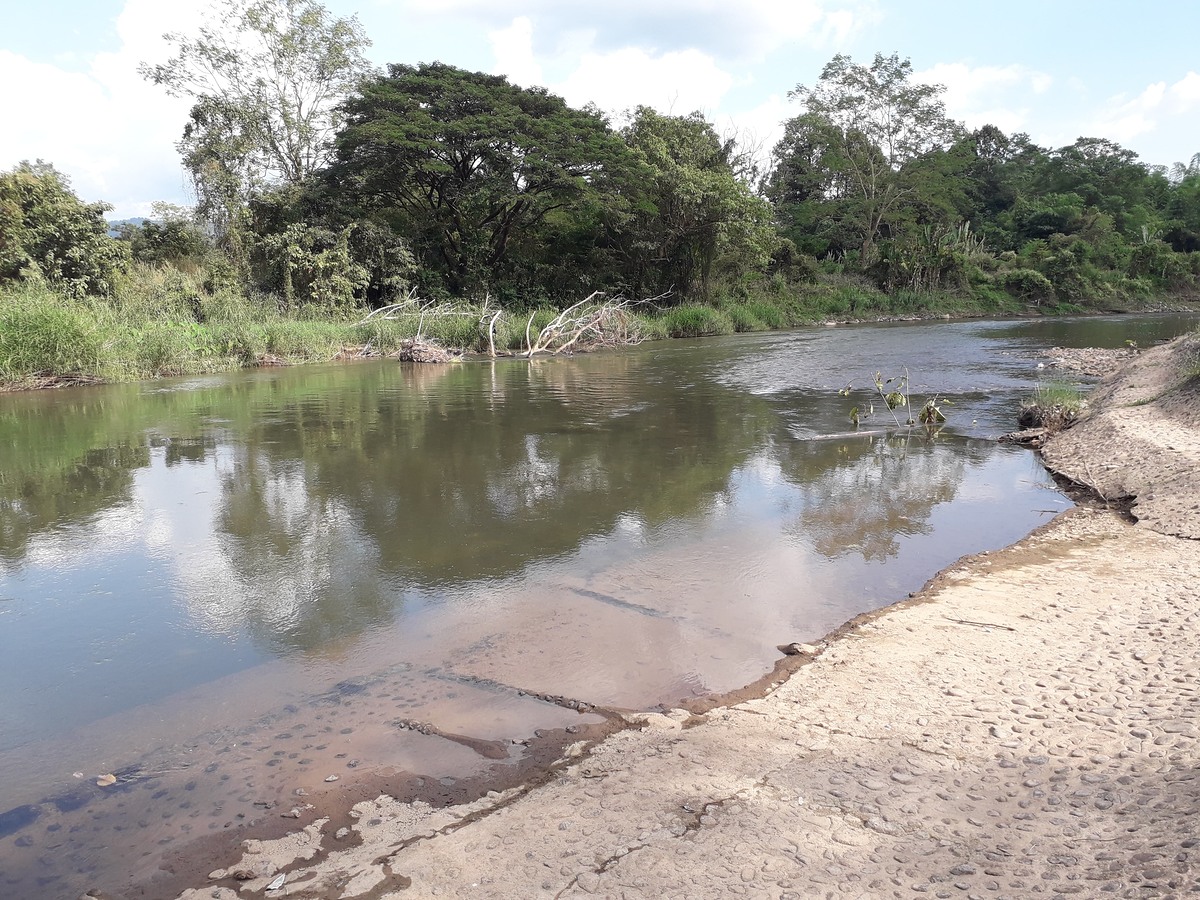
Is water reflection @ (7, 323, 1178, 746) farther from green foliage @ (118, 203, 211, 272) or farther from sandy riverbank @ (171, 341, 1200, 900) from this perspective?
green foliage @ (118, 203, 211, 272)

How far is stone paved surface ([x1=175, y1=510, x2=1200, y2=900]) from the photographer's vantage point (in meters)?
2.16

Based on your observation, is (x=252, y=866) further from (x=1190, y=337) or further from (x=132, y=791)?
(x=1190, y=337)

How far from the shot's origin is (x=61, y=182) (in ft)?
77.8

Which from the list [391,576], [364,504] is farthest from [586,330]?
[391,576]

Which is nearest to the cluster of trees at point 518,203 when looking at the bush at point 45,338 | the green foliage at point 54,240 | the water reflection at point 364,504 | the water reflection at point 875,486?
the green foliage at point 54,240

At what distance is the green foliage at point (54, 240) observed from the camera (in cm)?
2089

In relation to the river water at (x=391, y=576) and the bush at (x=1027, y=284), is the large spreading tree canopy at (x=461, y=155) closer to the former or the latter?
the river water at (x=391, y=576)

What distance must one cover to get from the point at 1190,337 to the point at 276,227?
2564 cm

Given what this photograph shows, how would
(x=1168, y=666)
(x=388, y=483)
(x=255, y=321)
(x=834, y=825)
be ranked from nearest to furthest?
(x=834, y=825), (x=1168, y=666), (x=388, y=483), (x=255, y=321)

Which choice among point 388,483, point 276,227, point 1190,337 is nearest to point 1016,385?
point 1190,337

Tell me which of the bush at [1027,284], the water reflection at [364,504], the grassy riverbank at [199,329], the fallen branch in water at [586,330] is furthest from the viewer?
the bush at [1027,284]

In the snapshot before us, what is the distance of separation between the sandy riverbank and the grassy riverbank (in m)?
16.7

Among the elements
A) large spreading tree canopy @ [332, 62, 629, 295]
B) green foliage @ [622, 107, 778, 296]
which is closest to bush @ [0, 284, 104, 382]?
large spreading tree canopy @ [332, 62, 629, 295]

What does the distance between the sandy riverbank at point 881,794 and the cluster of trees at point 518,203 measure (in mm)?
23509
